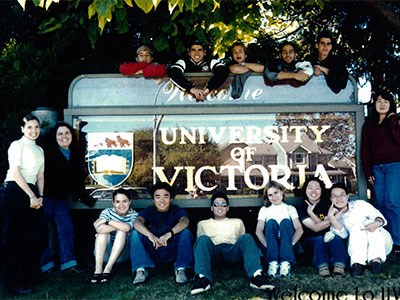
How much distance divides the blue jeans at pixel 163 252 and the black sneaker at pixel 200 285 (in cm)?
41

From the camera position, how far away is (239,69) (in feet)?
22.2

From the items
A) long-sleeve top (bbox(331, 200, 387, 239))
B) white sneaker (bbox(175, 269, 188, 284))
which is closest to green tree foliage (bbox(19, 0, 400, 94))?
long-sleeve top (bbox(331, 200, 387, 239))

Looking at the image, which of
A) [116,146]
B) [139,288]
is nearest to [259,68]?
[116,146]

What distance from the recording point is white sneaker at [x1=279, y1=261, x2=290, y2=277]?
18.0 feet

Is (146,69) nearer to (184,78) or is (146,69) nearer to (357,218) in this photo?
(184,78)

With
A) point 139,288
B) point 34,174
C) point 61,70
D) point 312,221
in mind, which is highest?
point 61,70

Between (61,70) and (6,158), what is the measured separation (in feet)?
4.75

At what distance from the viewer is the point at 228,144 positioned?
6809 mm

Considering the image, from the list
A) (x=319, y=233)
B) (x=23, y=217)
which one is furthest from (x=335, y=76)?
(x=23, y=217)

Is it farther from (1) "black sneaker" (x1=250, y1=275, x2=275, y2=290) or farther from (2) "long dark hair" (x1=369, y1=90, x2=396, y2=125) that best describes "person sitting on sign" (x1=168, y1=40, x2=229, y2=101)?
(1) "black sneaker" (x1=250, y1=275, x2=275, y2=290)

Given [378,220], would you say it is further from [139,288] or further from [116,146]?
[116,146]

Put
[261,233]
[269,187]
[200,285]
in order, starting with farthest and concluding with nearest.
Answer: [269,187] < [261,233] < [200,285]

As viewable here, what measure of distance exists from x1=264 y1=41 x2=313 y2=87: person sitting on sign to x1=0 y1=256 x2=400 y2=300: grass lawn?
2368 mm

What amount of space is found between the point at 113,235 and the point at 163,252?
665mm
